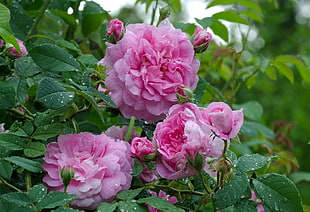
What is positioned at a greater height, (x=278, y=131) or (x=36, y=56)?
(x=36, y=56)

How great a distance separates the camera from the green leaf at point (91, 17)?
1.09m

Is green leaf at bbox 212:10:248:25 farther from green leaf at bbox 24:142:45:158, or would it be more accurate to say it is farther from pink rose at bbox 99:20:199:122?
green leaf at bbox 24:142:45:158

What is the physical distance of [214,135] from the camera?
25.0 inches

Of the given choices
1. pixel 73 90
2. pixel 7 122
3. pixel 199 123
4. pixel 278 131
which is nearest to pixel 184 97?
pixel 199 123

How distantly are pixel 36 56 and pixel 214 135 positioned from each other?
284 millimetres

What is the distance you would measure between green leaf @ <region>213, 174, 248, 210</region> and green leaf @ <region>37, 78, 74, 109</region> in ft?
0.80

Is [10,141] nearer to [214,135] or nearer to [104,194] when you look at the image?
[104,194]

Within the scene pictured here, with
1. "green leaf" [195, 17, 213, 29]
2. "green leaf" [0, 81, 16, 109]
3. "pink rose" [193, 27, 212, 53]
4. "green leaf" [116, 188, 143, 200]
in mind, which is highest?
"pink rose" [193, 27, 212, 53]

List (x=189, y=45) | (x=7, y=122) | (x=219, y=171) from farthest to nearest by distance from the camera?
(x=7, y=122) → (x=189, y=45) → (x=219, y=171)

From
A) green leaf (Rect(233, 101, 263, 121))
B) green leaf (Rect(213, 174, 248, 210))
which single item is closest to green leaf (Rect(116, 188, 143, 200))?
green leaf (Rect(213, 174, 248, 210))

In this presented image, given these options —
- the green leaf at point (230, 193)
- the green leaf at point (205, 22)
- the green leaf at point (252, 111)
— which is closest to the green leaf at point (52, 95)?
the green leaf at point (230, 193)

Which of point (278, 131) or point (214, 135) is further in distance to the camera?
point (278, 131)

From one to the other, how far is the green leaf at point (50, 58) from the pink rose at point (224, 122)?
0.23 m

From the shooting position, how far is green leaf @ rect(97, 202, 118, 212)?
58 cm
